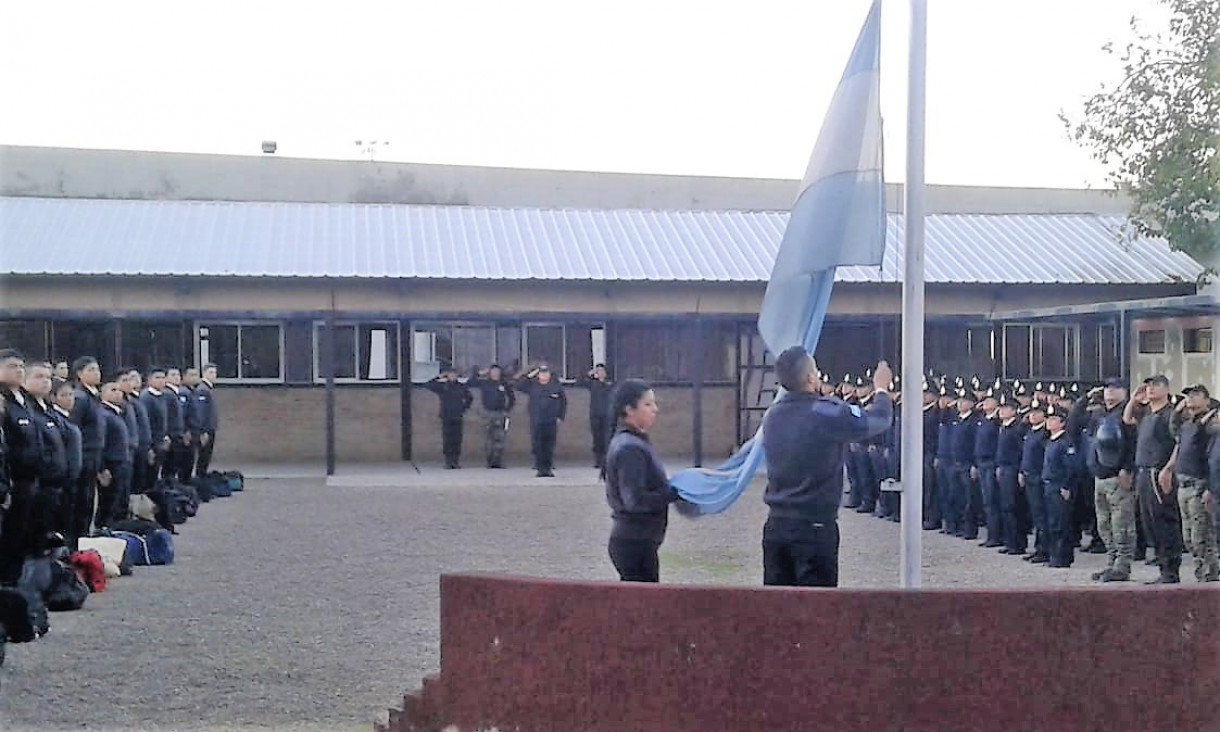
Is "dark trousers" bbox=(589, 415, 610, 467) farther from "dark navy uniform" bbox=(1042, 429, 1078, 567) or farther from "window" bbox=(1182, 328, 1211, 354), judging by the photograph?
"dark navy uniform" bbox=(1042, 429, 1078, 567)

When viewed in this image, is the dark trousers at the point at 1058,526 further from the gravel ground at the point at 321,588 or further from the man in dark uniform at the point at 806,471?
the man in dark uniform at the point at 806,471

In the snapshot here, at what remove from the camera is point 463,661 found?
546cm

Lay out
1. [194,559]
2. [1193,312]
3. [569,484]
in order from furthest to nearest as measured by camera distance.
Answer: [569,484] < [1193,312] < [194,559]

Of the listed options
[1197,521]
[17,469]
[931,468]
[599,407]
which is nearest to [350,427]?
[599,407]

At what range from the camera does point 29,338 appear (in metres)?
21.8

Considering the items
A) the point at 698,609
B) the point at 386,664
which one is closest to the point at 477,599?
the point at 698,609

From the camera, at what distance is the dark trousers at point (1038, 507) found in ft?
39.0

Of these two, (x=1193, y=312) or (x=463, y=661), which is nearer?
(x=463, y=661)

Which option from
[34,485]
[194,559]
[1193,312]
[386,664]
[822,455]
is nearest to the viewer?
[822,455]

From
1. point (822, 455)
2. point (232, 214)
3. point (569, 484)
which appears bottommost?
point (569, 484)

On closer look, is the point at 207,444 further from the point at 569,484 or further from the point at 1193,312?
the point at 1193,312

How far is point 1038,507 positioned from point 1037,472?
0.32 meters

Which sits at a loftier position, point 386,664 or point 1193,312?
point 1193,312

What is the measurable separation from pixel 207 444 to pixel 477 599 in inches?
524
